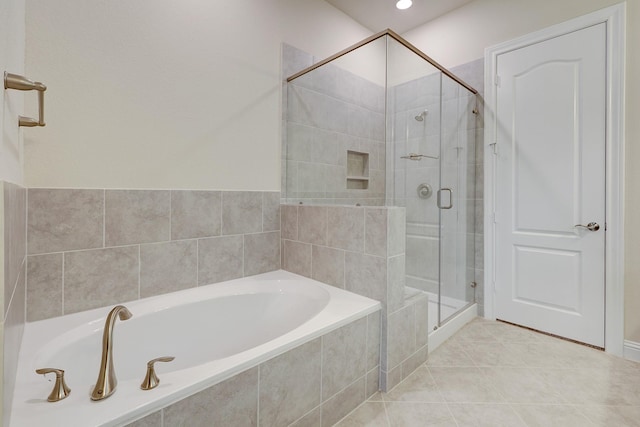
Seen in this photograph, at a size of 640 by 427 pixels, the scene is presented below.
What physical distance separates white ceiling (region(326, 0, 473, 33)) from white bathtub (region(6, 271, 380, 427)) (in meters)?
2.40

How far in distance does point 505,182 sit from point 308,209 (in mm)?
1688

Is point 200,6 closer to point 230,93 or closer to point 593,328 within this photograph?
point 230,93

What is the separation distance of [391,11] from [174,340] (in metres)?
3.13

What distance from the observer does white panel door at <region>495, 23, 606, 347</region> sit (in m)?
2.03

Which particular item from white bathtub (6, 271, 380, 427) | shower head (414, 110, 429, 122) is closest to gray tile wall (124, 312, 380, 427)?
white bathtub (6, 271, 380, 427)

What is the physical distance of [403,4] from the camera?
8.57 ft

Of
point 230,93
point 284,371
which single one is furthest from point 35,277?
point 230,93

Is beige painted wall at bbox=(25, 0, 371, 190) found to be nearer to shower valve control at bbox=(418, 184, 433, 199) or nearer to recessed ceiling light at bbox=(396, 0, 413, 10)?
recessed ceiling light at bbox=(396, 0, 413, 10)

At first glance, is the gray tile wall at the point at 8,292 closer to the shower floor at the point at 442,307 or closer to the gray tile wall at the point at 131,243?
the gray tile wall at the point at 131,243

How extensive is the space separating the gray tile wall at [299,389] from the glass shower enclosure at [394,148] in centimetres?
65

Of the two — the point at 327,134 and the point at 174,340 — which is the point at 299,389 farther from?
the point at 327,134

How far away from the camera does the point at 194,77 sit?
1.75 metres

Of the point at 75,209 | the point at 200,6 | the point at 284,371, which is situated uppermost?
the point at 200,6

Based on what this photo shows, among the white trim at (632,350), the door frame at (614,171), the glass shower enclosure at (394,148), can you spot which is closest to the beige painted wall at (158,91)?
the glass shower enclosure at (394,148)
